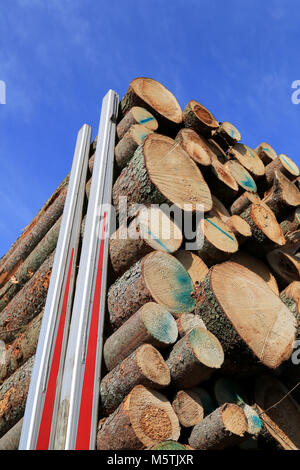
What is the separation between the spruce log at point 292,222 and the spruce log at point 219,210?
52cm

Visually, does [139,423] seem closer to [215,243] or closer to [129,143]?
[215,243]

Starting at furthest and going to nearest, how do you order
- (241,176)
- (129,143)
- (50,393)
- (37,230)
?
1. (37,230)
2. (241,176)
3. (129,143)
4. (50,393)

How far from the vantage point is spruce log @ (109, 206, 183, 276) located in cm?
254

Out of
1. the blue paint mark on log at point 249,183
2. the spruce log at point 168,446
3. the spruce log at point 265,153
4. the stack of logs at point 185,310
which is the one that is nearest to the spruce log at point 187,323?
the stack of logs at point 185,310

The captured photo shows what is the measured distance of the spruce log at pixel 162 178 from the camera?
2738mm

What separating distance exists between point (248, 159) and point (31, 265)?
2.24 meters

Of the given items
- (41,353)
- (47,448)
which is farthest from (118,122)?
(47,448)

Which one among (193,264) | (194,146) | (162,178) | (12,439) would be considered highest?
(194,146)

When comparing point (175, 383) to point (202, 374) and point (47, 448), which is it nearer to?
point (202, 374)

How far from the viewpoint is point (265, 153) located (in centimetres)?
443

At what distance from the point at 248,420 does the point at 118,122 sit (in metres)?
2.70

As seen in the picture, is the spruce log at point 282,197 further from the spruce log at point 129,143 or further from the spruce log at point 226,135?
the spruce log at point 129,143

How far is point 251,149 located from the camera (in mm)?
4367

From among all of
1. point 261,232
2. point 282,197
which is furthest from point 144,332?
point 282,197
